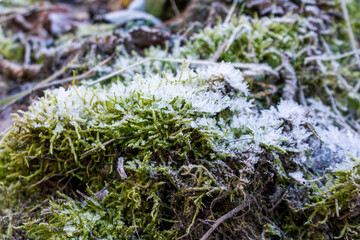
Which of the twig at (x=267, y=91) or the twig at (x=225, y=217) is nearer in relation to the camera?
the twig at (x=225, y=217)

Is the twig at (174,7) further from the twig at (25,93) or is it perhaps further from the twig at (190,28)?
the twig at (25,93)

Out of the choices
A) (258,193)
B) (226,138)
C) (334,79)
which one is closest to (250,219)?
(258,193)

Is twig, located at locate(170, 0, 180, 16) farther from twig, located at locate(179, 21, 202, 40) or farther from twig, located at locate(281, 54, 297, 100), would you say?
twig, located at locate(281, 54, 297, 100)

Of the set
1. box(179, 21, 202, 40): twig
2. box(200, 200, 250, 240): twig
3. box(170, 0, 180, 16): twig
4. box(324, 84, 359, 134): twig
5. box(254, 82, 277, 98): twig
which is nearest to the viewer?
box(200, 200, 250, 240): twig

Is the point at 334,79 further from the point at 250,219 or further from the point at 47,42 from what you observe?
the point at 47,42

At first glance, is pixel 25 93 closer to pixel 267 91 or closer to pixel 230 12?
pixel 267 91

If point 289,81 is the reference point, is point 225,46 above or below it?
above

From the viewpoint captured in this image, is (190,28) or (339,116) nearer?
(339,116)

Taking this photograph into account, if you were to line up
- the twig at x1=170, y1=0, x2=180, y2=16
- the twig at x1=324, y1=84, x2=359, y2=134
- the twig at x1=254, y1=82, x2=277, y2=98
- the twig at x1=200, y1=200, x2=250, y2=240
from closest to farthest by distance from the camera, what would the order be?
the twig at x1=200, y1=200, x2=250, y2=240 < the twig at x1=254, y1=82, x2=277, y2=98 < the twig at x1=324, y1=84, x2=359, y2=134 < the twig at x1=170, y1=0, x2=180, y2=16

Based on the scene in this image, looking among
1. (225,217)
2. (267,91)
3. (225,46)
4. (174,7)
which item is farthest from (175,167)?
(174,7)

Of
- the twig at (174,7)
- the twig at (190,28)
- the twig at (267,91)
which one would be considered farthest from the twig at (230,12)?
the twig at (267,91)

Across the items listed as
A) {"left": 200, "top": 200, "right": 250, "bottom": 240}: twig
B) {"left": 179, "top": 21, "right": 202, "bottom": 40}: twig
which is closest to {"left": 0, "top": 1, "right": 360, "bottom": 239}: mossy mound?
{"left": 200, "top": 200, "right": 250, "bottom": 240}: twig
